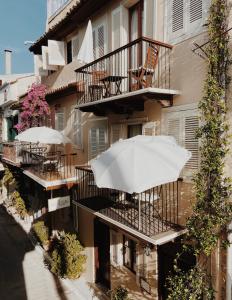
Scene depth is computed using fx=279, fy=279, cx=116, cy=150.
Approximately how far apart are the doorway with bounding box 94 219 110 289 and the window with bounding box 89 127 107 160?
2988 mm

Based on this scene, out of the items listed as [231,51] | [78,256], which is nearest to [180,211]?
[231,51]

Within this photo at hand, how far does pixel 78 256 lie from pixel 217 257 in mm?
7249

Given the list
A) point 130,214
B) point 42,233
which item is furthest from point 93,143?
point 42,233

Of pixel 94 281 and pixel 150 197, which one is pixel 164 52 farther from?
pixel 94 281

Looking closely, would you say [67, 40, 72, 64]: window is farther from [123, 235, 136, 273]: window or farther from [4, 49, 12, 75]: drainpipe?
[4, 49, 12, 75]: drainpipe

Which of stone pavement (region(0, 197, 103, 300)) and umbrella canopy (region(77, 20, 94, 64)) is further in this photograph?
stone pavement (region(0, 197, 103, 300))

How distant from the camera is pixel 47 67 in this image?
1512 centimetres

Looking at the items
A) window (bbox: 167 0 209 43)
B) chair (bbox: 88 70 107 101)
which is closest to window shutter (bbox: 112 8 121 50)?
chair (bbox: 88 70 107 101)

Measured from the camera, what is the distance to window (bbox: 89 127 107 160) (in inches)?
446

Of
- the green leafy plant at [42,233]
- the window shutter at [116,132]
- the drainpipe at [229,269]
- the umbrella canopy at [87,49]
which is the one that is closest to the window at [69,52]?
the umbrella canopy at [87,49]

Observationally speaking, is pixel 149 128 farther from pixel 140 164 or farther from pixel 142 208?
pixel 140 164

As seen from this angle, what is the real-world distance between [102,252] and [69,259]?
4.87ft

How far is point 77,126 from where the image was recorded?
1325cm

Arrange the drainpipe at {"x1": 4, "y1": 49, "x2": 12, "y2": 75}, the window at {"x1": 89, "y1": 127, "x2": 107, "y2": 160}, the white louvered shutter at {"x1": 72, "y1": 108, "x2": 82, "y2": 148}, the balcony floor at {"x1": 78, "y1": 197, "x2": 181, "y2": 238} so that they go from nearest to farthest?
the balcony floor at {"x1": 78, "y1": 197, "x2": 181, "y2": 238} → the window at {"x1": 89, "y1": 127, "x2": 107, "y2": 160} → the white louvered shutter at {"x1": 72, "y1": 108, "x2": 82, "y2": 148} → the drainpipe at {"x1": 4, "y1": 49, "x2": 12, "y2": 75}
